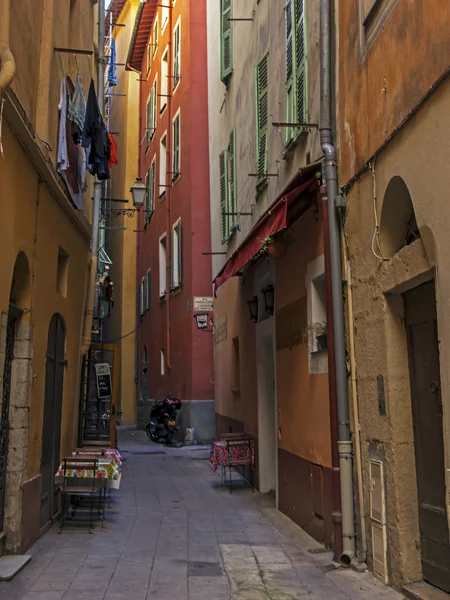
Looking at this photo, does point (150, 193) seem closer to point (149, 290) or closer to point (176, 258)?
point (149, 290)

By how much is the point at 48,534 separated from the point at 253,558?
2586 mm

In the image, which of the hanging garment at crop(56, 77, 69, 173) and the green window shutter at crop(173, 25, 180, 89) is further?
the green window shutter at crop(173, 25, 180, 89)

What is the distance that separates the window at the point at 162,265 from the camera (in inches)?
890

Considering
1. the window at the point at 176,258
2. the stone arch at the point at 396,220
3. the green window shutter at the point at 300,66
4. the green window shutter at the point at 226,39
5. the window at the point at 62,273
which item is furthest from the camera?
Result: the window at the point at 176,258

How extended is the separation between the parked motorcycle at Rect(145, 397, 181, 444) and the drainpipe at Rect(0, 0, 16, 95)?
1402cm

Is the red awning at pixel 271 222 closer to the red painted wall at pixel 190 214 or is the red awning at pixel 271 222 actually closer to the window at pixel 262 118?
the window at pixel 262 118

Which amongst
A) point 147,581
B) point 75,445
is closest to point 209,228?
point 75,445

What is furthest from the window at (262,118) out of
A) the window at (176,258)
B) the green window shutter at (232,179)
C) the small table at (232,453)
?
the window at (176,258)

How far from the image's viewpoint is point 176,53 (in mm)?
21969

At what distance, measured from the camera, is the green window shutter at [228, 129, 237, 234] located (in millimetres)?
13126

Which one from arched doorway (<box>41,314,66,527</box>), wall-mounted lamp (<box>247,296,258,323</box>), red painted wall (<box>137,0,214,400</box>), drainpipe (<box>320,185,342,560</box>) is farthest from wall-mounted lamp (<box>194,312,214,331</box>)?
drainpipe (<box>320,185,342,560</box>)

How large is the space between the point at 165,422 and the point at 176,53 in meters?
11.6

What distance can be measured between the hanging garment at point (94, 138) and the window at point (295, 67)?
9.17 feet

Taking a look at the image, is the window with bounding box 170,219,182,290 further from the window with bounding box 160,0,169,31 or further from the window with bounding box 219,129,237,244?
the window with bounding box 160,0,169,31
